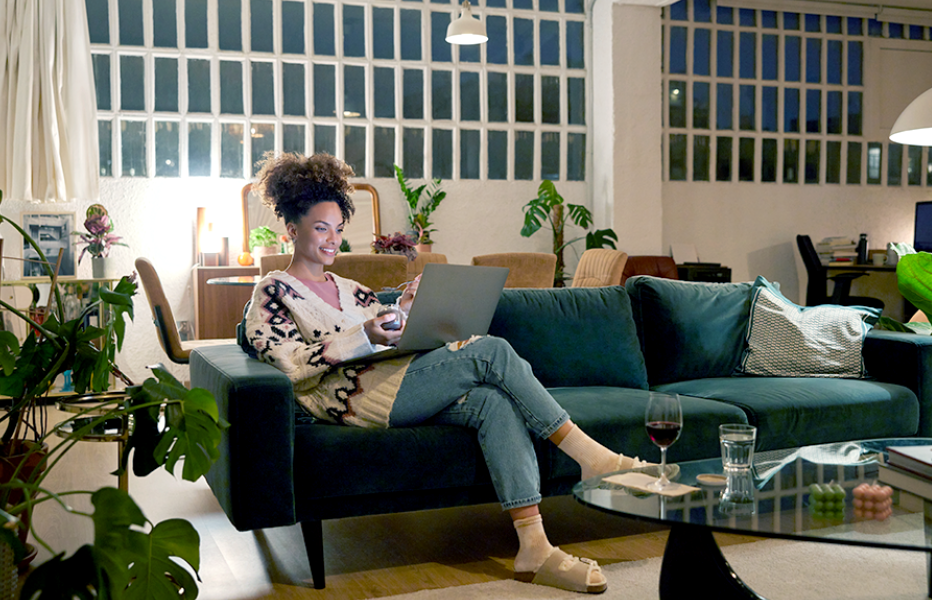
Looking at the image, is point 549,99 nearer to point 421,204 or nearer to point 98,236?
point 421,204

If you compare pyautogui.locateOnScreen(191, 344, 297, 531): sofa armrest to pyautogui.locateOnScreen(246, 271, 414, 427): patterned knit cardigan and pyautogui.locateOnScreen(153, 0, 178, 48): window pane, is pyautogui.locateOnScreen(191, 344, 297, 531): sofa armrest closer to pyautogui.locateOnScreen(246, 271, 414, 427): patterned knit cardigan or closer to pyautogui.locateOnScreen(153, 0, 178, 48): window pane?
pyautogui.locateOnScreen(246, 271, 414, 427): patterned knit cardigan

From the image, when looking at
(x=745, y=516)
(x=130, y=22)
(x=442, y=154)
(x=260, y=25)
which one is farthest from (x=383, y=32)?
(x=745, y=516)

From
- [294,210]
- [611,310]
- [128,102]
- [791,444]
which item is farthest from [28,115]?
[791,444]

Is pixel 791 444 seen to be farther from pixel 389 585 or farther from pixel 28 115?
pixel 28 115

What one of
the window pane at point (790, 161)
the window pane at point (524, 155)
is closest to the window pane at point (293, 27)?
the window pane at point (524, 155)

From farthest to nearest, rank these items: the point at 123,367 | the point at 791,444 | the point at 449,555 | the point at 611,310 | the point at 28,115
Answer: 1. the point at 123,367
2. the point at 28,115
3. the point at 611,310
4. the point at 791,444
5. the point at 449,555

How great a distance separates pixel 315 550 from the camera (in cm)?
219

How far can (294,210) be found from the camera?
258 centimetres

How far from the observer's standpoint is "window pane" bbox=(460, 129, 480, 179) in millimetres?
6871

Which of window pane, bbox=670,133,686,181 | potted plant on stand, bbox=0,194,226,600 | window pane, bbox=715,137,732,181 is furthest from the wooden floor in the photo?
window pane, bbox=715,137,732,181

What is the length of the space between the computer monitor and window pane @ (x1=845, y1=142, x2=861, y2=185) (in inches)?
22.8

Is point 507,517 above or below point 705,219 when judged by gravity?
below

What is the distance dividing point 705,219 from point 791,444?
501cm

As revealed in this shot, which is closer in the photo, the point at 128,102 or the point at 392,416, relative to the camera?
the point at 392,416
